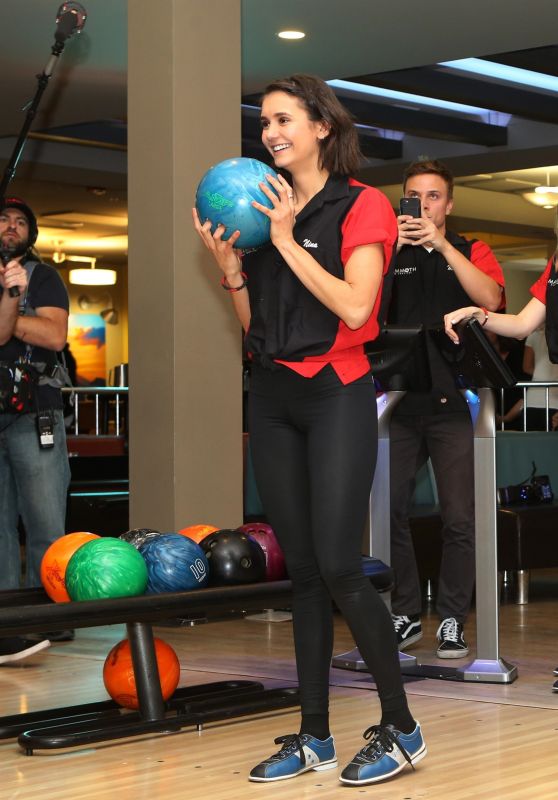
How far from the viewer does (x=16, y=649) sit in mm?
4676

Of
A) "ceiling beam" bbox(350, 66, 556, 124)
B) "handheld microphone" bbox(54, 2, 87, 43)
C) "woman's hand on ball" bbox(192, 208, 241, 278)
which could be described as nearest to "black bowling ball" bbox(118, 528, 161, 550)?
"woman's hand on ball" bbox(192, 208, 241, 278)

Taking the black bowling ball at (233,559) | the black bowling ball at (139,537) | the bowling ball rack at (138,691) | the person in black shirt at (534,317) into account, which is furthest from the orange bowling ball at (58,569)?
the person in black shirt at (534,317)

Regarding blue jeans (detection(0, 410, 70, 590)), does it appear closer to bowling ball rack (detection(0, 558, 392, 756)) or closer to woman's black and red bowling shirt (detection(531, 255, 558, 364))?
bowling ball rack (detection(0, 558, 392, 756))

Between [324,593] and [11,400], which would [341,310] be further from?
[11,400]

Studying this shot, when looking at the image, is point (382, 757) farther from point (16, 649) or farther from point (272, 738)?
point (16, 649)

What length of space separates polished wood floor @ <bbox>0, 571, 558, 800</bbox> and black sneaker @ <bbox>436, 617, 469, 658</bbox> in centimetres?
6

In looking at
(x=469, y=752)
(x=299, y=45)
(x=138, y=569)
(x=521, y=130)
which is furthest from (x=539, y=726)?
(x=521, y=130)

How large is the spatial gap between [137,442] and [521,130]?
630cm

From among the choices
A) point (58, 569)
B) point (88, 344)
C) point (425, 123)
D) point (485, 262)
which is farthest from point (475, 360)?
point (88, 344)

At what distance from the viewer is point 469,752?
3.25 meters

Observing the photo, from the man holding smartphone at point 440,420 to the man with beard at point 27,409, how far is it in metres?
1.25

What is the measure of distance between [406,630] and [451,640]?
0.18 m

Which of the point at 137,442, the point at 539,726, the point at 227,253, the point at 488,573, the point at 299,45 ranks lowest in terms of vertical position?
the point at 539,726

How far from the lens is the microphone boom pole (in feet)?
17.0
